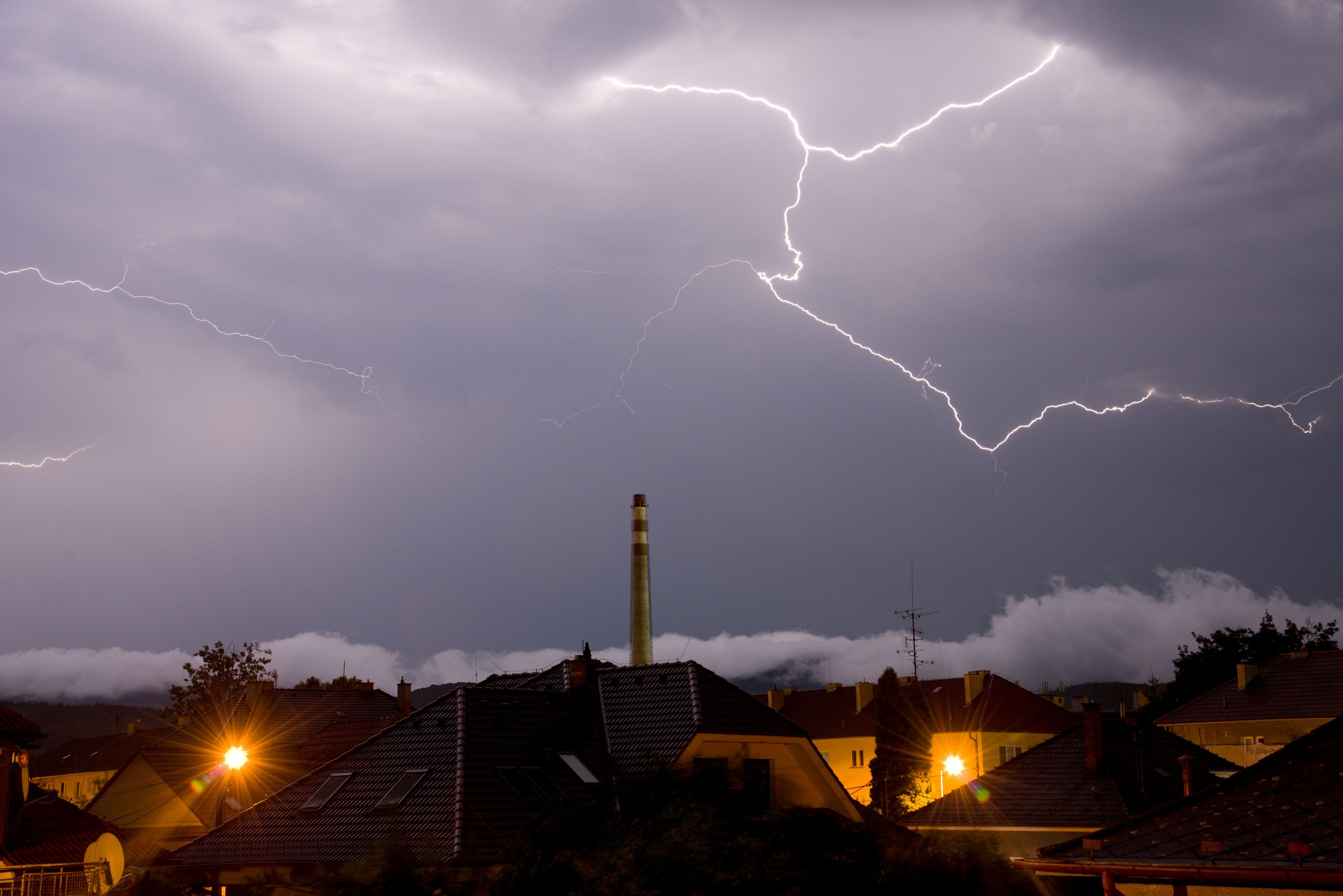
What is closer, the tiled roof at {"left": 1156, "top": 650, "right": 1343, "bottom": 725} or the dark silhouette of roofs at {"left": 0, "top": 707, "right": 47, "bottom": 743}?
the dark silhouette of roofs at {"left": 0, "top": 707, "right": 47, "bottom": 743}

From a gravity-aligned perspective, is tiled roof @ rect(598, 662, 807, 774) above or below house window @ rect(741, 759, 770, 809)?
above

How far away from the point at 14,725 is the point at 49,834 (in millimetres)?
2846

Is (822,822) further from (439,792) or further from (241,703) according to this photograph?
(241,703)

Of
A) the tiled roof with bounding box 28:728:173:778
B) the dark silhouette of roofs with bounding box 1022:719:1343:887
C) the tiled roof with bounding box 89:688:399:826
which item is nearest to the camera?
the dark silhouette of roofs with bounding box 1022:719:1343:887

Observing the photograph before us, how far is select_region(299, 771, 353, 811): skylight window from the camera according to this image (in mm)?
21297

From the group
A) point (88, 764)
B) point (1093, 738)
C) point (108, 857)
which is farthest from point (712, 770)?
point (88, 764)

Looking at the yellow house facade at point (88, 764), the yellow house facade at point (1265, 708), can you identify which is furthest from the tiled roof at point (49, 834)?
the yellow house facade at point (88, 764)

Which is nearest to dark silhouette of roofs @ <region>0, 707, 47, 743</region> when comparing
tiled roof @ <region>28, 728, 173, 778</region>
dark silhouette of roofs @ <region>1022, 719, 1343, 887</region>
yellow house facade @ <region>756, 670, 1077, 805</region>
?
dark silhouette of roofs @ <region>1022, 719, 1343, 887</region>

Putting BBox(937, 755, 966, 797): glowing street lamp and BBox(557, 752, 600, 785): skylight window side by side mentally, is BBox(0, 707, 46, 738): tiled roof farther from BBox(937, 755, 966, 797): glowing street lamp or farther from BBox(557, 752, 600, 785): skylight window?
BBox(937, 755, 966, 797): glowing street lamp

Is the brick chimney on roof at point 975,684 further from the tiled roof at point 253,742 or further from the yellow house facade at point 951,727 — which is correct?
the tiled roof at point 253,742

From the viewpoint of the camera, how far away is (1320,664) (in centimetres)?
4388

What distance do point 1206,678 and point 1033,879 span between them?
57.8 metres

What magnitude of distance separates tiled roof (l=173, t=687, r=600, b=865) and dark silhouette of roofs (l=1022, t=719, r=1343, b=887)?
10909mm

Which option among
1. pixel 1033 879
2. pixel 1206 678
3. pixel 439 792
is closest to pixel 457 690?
pixel 439 792
